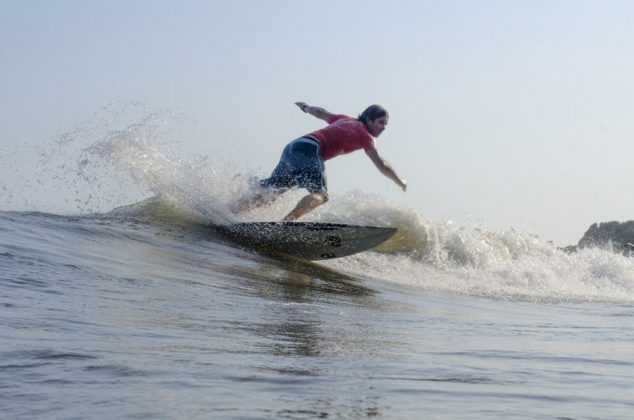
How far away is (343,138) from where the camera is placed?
32.3 feet

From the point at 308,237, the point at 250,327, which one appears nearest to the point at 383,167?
the point at 308,237

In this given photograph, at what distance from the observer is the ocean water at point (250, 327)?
2.99 metres

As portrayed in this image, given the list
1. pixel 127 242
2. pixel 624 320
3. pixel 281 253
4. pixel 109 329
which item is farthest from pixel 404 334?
pixel 281 253

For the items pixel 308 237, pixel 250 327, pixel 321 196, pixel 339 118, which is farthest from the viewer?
pixel 339 118

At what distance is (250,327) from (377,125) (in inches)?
212

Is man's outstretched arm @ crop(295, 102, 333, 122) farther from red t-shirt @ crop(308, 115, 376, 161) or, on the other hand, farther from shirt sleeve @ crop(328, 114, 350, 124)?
red t-shirt @ crop(308, 115, 376, 161)

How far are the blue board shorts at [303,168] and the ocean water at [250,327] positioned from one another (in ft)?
2.51

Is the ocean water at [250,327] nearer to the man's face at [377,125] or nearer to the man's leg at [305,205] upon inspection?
the man's leg at [305,205]

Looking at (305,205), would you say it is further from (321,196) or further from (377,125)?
(377,125)

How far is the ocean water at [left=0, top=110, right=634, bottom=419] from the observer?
2994 mm

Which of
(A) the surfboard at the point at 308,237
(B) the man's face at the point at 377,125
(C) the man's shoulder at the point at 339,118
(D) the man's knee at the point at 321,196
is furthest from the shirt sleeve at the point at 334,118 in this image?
(A) the surfboard at the point at 308,237

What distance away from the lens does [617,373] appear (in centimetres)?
414

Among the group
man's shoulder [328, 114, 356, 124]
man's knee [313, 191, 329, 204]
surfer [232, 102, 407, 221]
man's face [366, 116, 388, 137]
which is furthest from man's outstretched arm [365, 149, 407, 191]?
man's knee [313, 191, 329, 204]

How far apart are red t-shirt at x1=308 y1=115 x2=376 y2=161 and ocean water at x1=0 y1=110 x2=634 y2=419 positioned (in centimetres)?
117
